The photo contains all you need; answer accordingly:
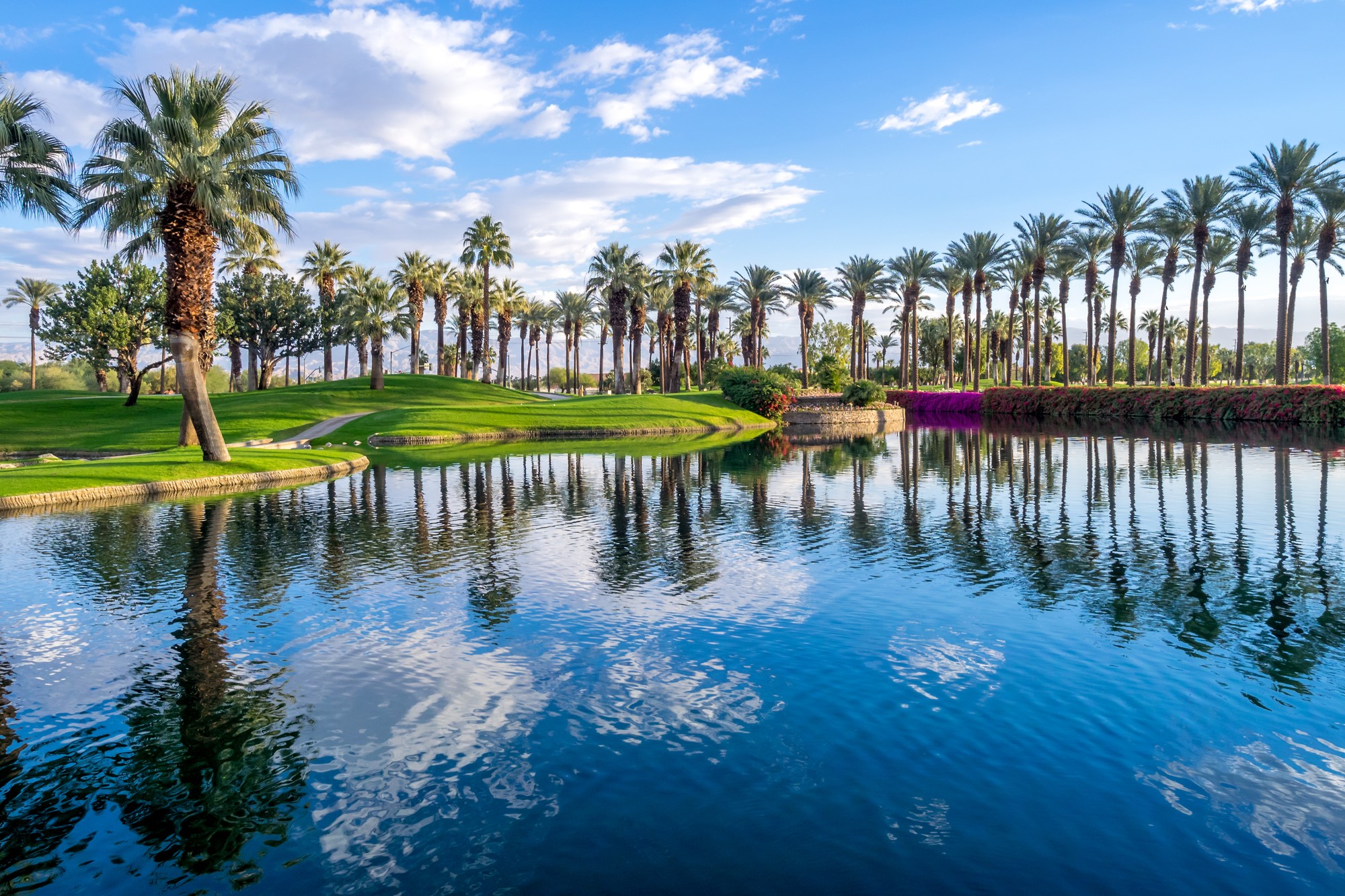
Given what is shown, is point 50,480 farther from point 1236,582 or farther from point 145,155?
point 1236,582

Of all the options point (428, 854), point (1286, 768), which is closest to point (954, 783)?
point (1286, 768)

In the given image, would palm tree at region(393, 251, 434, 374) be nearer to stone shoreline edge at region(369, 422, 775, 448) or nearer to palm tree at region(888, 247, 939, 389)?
stone shoreline edge at region(369, 422, 775, 448)

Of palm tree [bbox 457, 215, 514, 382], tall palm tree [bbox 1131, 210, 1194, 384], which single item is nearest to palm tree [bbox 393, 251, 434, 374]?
palm tree [bbox 457, 215, 514, 382]

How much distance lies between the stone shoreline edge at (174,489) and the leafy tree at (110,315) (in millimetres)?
50891

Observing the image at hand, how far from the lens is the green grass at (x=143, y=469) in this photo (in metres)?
26.7

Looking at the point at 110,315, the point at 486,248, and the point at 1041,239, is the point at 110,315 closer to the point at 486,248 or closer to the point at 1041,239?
the point at 486,248

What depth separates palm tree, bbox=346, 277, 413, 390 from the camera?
247ft

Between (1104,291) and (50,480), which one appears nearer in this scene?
(50,480)

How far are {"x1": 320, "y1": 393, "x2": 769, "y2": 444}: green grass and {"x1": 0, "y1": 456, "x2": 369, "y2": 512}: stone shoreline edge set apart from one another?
18699 mm

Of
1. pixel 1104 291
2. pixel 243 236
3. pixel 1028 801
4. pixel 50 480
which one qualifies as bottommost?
pixel 1028 801

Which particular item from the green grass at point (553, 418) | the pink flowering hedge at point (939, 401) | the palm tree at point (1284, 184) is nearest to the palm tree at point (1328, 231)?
the palm tree at point (1284, 184)

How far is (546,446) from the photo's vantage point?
50781 mm

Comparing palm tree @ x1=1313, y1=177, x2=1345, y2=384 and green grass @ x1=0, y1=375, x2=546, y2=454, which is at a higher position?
palm tree @ x1=1313, y1=177, x2=1345, y2=384

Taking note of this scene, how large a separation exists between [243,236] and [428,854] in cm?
3326
